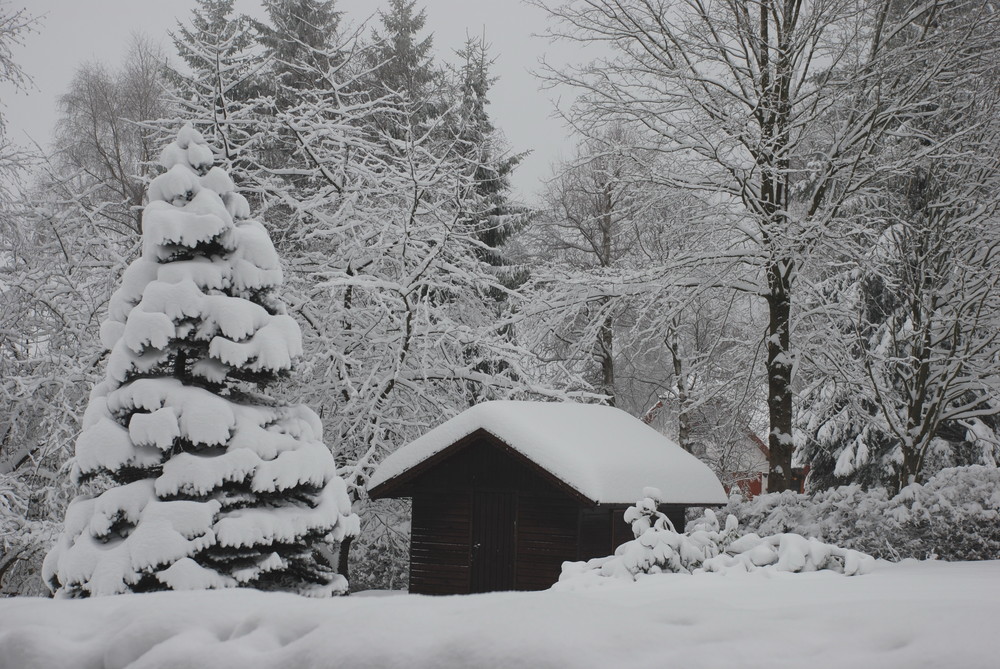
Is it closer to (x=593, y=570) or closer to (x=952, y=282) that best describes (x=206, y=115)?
(x=593, y=570)

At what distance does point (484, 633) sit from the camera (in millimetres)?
2256

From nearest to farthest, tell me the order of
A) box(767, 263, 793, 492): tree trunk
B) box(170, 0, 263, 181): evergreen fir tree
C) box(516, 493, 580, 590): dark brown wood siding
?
1. box(516, 493, 580, 590): dark brown wood siding
2. box(767, 263, 793, 492): tree trunk
3. box(170, 0, 263, 181): evergreen fir tree

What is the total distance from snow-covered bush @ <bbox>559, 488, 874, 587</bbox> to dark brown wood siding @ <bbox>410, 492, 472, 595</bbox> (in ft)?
20.1

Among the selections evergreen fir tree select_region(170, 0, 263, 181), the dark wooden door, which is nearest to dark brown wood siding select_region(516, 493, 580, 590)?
the dark wooden door

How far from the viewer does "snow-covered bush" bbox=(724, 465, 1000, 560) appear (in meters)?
11.5

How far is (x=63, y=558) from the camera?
9.17m

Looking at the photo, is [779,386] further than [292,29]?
No

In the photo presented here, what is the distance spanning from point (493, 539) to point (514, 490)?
0.97 metres

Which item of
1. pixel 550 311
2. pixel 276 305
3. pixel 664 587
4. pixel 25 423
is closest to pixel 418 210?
pixel 550 311

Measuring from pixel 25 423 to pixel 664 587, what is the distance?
1278cm

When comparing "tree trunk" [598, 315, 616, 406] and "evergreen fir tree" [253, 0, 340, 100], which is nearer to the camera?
"evergreen fir tree" [253, 0, 340, 100]

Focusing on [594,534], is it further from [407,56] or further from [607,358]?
[407,56]

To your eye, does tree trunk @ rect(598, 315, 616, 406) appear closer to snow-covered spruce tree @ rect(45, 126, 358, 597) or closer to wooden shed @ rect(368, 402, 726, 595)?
wooden shed @ rect(368, 402, 726, 595)

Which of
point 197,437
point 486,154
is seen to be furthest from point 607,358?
point 197,437
